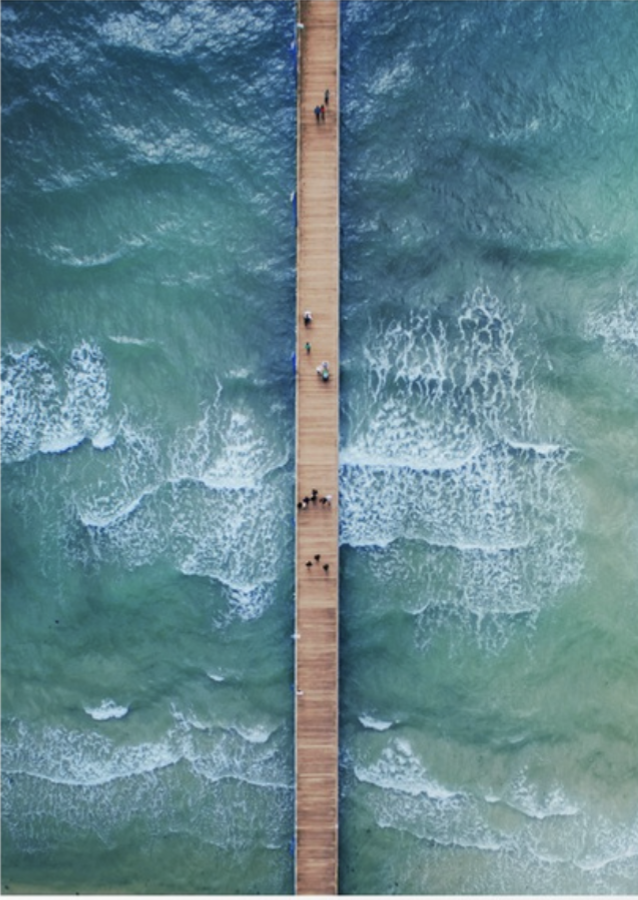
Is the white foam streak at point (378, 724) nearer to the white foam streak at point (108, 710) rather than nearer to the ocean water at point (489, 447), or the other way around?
the ocean water at point (489, 447)

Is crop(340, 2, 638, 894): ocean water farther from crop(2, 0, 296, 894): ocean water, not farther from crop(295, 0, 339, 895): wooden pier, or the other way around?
crop(2, 0, 296, 894): ocean water

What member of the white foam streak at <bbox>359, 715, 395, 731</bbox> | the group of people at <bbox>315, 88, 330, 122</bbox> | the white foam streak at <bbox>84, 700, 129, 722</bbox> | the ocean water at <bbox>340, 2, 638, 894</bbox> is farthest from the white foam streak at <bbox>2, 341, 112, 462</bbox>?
the white foam streak at <bbox>359, 715, 395, 731</bbox>

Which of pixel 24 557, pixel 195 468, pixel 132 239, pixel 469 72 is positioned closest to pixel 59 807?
pixel 24 557

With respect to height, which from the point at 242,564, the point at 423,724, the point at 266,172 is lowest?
the point at 423,724

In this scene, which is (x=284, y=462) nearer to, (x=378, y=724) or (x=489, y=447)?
(x=489, y=447)

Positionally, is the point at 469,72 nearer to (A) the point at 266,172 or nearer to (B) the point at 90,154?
(A) the point at 266,172

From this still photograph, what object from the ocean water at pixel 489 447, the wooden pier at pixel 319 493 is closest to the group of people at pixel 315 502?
the wooden pier at pixel 319 493

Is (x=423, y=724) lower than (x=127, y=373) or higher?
lower
